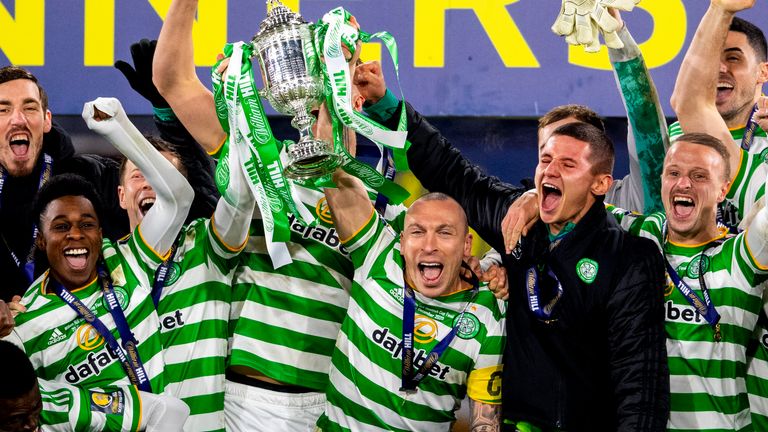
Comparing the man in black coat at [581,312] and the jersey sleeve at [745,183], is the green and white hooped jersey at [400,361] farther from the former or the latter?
the jersey sleeve at [745,183]

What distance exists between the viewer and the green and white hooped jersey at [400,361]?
393cm

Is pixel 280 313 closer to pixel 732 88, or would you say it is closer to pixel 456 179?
pixel 456 179

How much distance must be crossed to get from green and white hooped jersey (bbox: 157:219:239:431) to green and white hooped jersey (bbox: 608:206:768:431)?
151cm

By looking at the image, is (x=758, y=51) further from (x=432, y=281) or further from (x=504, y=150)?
(x=432, y=281)

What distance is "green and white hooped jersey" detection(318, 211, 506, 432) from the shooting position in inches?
155

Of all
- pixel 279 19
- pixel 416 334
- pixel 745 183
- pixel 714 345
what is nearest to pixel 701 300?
pixel 714 345

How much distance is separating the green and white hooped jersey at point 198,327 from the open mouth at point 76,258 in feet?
0.96

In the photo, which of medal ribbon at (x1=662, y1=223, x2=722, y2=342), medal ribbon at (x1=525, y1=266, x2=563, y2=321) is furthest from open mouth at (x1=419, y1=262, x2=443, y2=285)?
medal ribbon at (x1=662, y1=223, x2=722, y2=342)

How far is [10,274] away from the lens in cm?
459

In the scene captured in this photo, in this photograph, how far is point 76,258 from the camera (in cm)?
404

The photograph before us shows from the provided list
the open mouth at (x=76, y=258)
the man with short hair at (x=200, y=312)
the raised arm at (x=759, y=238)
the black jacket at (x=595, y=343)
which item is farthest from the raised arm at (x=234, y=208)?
the raised arm at (x=759, y=238)

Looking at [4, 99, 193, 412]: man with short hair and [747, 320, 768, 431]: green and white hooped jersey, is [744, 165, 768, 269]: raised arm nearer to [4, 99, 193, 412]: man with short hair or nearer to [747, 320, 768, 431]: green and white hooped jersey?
[747, 320, 768, 431]: green and white hooped jersey

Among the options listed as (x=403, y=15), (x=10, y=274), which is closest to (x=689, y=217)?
(x=403, y=15)

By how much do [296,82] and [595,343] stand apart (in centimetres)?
122
